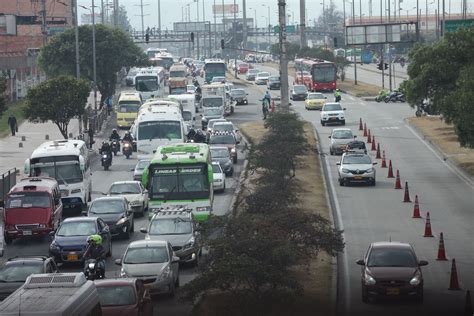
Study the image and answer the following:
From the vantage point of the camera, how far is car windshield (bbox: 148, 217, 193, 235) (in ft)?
106

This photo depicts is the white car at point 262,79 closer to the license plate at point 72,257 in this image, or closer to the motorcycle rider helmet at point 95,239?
the license plate at point 72,257

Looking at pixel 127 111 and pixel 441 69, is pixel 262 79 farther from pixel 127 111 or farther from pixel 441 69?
pixel 441 69

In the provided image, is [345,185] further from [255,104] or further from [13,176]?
[255,104]

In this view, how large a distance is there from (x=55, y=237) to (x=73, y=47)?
6027cm

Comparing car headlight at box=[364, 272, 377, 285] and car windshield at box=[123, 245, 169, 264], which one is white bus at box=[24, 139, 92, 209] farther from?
car headlight at box=[364, 272, 377, 285]

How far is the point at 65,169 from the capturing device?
43.1 metres

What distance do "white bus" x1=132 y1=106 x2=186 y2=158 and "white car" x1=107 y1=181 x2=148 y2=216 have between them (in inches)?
371

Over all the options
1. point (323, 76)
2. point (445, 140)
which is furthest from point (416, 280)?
point (323, 76)

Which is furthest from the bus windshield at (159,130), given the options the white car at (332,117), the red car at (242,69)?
the red car at (242,69)

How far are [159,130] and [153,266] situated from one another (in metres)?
25.5

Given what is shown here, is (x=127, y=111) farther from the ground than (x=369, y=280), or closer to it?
farther from the ground

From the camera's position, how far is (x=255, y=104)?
9662 centimetres

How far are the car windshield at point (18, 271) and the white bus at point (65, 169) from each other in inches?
593

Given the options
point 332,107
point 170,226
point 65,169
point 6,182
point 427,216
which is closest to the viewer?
point 170,226
